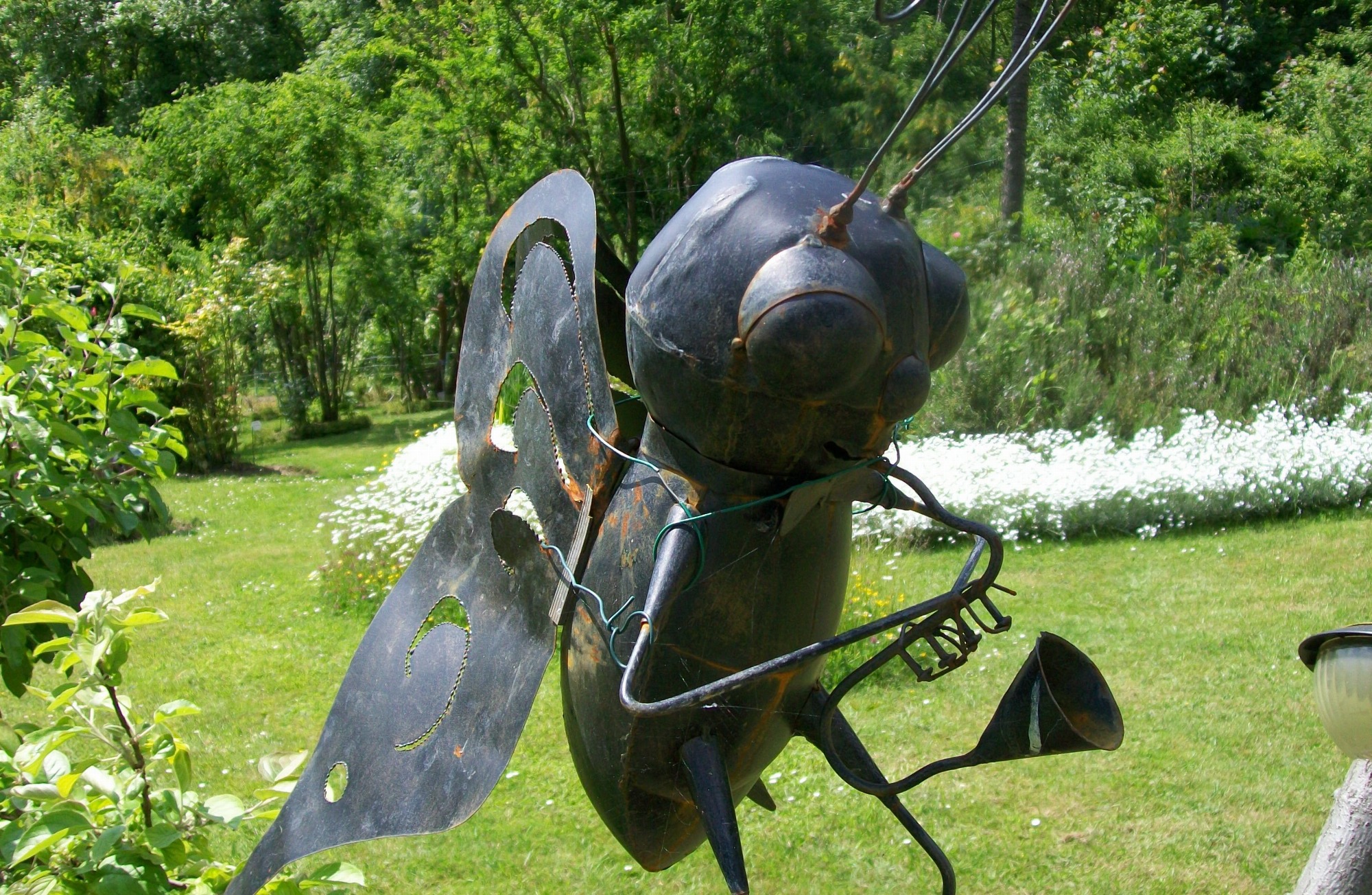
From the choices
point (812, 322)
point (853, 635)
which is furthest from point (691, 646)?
point (812, 322)

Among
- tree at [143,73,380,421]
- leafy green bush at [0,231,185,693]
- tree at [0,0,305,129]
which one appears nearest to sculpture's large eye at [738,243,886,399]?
leafy green bush at [0,231,185,693]

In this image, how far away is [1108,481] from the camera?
796cm

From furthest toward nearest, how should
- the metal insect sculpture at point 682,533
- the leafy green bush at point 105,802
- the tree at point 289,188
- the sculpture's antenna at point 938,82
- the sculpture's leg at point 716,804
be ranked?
the tree at point 289,188 → the leafy green bush at point 105,802 → the sculpture's leg at point 716,804 → the metal insect sculpture at point 682,533 → the sculpture's antenna at point 938,82

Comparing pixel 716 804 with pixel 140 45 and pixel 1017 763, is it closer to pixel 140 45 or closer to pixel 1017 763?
pixel 1017 763

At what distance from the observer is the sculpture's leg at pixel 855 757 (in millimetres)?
1845

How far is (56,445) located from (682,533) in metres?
1.77

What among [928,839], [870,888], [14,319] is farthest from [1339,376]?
[14,319]

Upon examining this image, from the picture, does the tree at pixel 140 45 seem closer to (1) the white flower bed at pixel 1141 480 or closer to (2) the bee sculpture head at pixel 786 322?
(1) the white flower bed at pixel 1141 480

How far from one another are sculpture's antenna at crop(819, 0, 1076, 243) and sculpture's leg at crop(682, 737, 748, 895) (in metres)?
0.77

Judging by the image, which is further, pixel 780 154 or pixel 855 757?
pixel 780 154

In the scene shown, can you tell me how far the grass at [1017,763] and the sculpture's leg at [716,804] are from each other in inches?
98.5

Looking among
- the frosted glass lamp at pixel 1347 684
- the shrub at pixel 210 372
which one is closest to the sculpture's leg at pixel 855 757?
the frosted glass lamp at pixel 1347 684

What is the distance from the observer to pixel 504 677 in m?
1.89

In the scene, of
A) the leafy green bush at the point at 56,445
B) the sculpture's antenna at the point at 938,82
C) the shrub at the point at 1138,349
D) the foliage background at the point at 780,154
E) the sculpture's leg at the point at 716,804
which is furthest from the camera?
the foliage background at the point at 780,154
